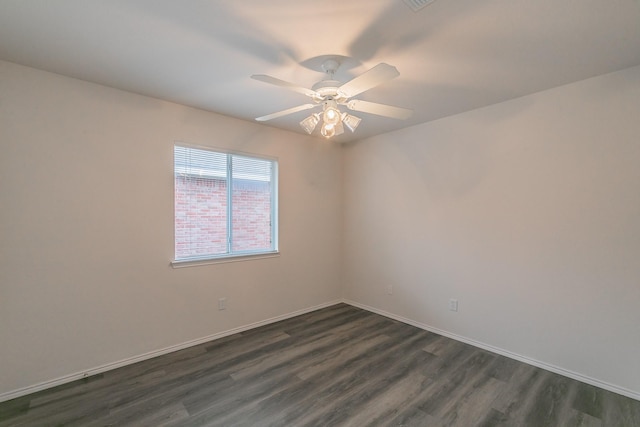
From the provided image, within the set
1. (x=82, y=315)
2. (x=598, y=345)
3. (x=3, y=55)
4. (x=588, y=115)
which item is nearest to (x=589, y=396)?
(x=598, y=345)

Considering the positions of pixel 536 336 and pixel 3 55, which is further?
pixel 536 336

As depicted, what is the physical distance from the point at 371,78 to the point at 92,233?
2.55 m

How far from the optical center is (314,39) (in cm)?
178

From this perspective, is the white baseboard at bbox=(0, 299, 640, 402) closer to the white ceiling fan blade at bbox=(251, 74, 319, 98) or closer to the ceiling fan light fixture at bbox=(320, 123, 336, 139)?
the ceiling fan light fixture at bbox=(320, 123, 336, 139)

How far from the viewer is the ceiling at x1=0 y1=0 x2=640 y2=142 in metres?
1.52

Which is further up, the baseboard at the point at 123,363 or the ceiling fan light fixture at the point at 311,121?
the ceiling fan light fixture at the point at 311,121

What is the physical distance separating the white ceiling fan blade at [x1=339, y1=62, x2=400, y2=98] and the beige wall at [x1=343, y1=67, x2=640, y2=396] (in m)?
1.84

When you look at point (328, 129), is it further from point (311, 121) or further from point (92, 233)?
point (92, 233)

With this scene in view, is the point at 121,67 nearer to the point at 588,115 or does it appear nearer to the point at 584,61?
the point at 584,61

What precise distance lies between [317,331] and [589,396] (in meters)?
2.40

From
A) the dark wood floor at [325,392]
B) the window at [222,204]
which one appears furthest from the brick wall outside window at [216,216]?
the dark wood floor at [325,392]

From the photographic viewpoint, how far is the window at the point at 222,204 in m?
2.95

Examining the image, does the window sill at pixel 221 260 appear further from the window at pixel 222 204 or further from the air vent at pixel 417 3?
the air vent at pixel 417 3

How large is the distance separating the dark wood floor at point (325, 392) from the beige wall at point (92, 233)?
0.29 metres
